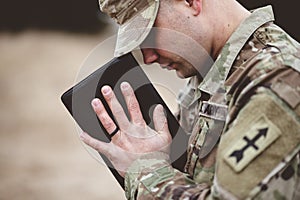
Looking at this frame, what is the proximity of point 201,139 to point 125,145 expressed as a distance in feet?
0.78

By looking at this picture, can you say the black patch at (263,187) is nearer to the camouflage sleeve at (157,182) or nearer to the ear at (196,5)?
the camouflage sleeve at (157,182)

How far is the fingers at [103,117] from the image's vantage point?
Answer: 2082 mm

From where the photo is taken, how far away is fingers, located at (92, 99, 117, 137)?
2.08 metres

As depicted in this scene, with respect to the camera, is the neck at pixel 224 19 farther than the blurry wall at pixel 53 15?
No

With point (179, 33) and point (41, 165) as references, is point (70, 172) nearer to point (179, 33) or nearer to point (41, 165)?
point (41, 165)

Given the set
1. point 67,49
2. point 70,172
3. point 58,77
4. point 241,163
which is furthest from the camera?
point 67,49

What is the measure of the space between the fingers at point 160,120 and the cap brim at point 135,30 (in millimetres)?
208

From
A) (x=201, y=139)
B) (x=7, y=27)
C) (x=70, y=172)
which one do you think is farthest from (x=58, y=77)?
(x=201, y=139)

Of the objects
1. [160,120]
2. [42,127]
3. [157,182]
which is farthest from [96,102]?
[42,127]

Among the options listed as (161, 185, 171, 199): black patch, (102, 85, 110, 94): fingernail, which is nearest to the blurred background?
(102, 85, 110, 94): fingernail

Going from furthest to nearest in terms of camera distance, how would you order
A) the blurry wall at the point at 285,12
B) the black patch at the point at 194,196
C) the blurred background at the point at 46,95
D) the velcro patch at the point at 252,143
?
the blurred background at the point at 46,95
the blurry wall at the point at 285,12
the black patch at the point at 194,196
the velcro patch at the point at 252,143

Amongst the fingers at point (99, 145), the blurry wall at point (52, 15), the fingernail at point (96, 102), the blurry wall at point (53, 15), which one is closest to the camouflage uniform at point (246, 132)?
the fingers at point (99, 145)

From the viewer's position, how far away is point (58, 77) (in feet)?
32.4

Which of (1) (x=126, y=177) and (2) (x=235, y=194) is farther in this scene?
(1) (x=126, y=177)
